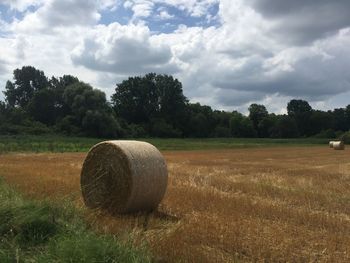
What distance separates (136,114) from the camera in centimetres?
9169

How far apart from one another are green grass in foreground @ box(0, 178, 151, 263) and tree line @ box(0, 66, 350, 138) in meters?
52.6

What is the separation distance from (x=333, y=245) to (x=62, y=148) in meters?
36.8

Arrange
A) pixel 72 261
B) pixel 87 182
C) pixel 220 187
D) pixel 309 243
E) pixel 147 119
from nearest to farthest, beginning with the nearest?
pixel 72 261
pixel 309 243
pixel 87 182
pixel 220 187
pixel 147 119

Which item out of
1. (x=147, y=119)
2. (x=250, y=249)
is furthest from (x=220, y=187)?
(x=147, y=119)

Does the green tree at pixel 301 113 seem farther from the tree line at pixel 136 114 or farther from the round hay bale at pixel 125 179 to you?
the round hay bale at pixel 125 179

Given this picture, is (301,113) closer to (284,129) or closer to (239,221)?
(284,129)

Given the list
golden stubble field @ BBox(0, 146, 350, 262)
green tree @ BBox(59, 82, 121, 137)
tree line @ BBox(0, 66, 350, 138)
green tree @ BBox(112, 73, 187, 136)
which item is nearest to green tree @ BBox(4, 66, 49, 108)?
tree line @ BBox(0, 66, 350, 138)

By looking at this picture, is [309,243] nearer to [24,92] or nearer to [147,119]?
[147,119]

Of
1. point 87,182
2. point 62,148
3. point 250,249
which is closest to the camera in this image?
point 250,249

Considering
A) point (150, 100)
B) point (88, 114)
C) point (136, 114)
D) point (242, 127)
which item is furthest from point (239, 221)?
point (242, 127)

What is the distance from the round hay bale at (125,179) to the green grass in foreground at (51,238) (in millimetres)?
1797

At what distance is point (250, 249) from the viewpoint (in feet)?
22.2

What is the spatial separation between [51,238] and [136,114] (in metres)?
85.4

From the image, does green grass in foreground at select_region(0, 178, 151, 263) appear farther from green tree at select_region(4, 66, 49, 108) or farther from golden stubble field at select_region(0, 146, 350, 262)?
green tree at select_region(4, 66, 49, 108)
